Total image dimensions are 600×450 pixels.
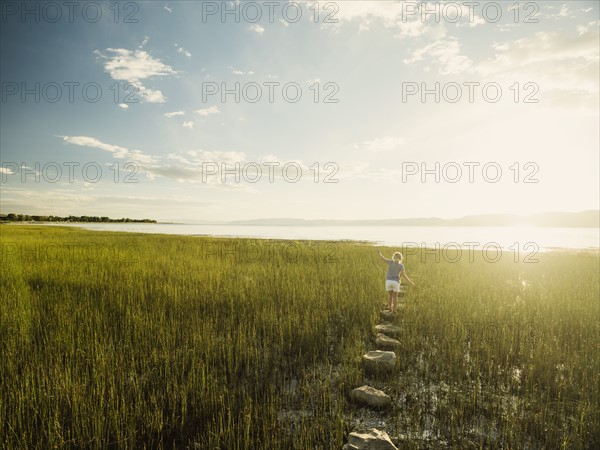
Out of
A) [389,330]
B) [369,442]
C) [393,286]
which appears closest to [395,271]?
[393,286]

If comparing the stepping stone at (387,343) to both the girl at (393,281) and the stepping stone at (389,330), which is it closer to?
the stepping stone at (389,330)

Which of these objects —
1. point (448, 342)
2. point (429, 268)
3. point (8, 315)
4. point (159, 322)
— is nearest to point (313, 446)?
point (448, 342)

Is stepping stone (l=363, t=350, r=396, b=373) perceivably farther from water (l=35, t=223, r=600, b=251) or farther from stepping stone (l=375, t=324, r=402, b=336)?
water (l=35, t=223, r=600, b=251)

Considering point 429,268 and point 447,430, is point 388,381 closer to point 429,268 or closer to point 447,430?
point 447,430

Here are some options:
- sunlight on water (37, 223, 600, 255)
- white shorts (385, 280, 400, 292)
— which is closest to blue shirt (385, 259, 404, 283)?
white shorts (385, 280, 400, 292)

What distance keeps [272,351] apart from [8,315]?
6354 millimetres

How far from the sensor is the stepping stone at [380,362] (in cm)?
566

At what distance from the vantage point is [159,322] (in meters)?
7.52

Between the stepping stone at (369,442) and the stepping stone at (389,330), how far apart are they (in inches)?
155

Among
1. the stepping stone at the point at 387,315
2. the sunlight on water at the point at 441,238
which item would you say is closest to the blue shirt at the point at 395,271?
the stepping stone at the point at 387,315

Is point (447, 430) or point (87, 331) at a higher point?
point (87, 331)

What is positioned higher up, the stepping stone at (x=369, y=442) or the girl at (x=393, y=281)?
the girl at (x=393, y=281)

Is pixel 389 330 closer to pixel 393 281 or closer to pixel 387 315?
pixel 387 315

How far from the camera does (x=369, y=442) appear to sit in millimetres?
3604
